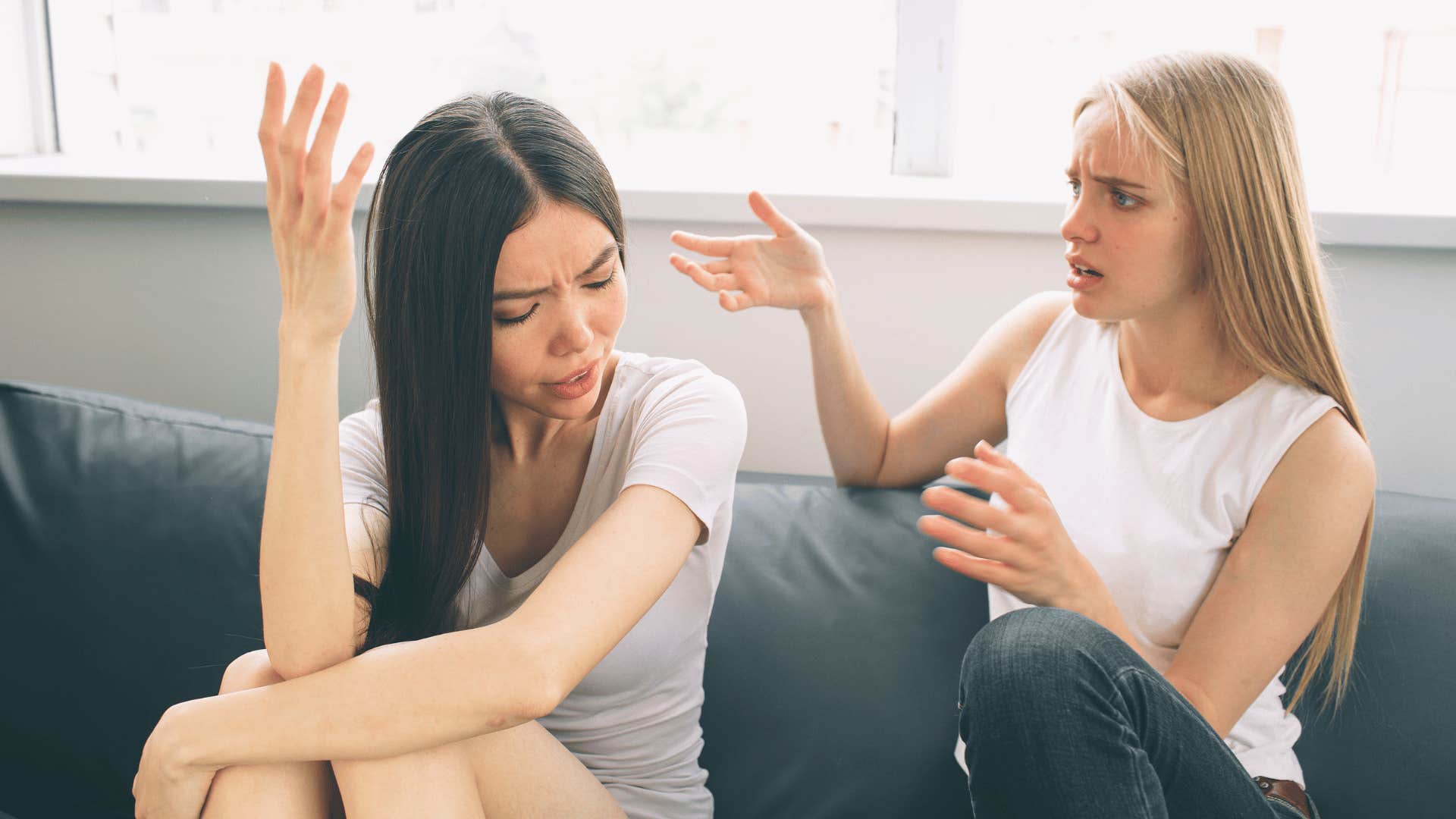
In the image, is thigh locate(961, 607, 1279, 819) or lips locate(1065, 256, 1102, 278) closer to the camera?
thigh locate(961, 607, 1279, 819)

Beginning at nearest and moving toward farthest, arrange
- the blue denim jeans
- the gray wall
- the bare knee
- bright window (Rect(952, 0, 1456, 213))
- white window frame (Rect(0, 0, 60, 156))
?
the blue denim jeans < the bare knee < the gray wall < bright window (Rect(952, 0, 1456, 213)) < white window frame (Rect(0, 0, 60, 156))

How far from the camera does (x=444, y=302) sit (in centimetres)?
109

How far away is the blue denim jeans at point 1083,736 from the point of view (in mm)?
976

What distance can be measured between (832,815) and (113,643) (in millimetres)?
972

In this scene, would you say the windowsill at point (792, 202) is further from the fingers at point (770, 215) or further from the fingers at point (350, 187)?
the fingers at point (350, 187)

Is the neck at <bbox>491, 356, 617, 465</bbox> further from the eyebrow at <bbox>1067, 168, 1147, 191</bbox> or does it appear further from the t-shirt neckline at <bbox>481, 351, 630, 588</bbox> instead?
the eyebrow at <bbox>1067, 168, 1147, 191</bbox>

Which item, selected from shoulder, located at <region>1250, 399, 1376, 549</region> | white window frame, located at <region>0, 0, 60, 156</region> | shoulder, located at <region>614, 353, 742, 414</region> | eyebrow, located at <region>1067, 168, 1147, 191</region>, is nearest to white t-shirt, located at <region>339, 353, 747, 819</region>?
shoulder, located at <region>614, 353, 742, 414</region>

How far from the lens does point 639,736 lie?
1.26 metres

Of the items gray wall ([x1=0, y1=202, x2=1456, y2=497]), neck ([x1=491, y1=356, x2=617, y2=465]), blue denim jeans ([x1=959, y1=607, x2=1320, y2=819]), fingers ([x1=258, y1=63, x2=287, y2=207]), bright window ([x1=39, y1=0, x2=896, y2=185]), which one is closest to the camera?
fingers ([x1=258, y1=63, x2=287, y2=207])

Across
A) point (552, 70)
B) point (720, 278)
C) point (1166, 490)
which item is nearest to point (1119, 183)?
point (1166, 490)

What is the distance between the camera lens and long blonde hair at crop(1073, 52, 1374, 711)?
1140 mm

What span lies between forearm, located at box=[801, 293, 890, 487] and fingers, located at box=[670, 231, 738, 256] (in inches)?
5.3

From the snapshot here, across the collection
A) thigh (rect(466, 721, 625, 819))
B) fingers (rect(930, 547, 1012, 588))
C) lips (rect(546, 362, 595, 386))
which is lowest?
thigh (rect(466, 721, 625, 819))

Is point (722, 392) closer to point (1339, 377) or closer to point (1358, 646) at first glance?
point (1339, 377)
